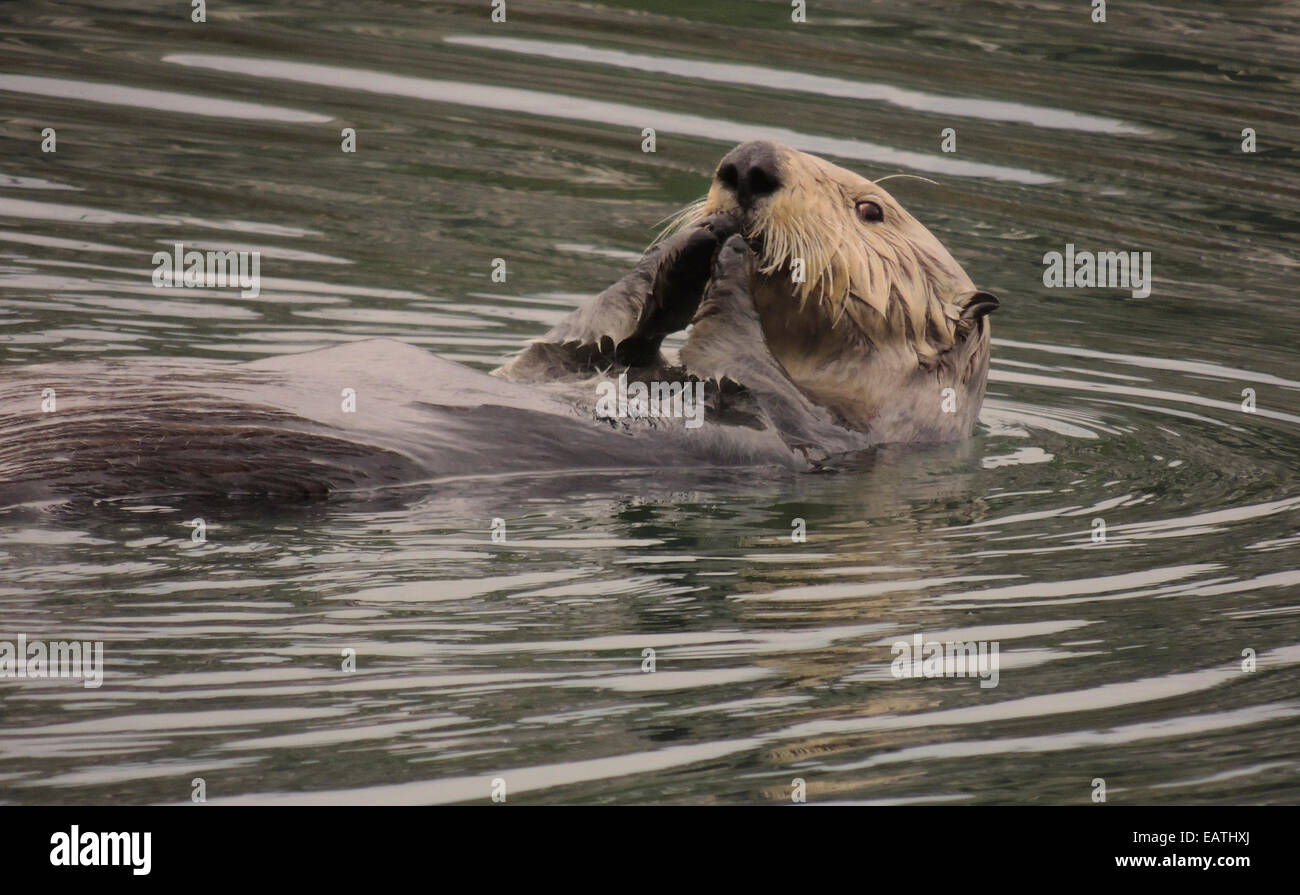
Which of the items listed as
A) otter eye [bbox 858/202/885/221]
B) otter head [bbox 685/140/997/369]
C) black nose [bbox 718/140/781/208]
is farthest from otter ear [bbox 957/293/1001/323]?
black nose [bbox 718/140/781/208]

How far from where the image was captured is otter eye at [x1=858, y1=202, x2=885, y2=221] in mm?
6078

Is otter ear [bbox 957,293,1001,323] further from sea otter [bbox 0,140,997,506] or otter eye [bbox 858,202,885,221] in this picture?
otter eye [bbox 858,202,885,221]

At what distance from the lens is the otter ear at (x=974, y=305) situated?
616 centimetres

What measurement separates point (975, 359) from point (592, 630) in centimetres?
265

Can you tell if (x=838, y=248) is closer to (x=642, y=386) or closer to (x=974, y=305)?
(x=974, y=305)

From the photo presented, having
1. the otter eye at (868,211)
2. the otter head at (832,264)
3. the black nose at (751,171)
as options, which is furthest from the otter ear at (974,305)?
the black nose at (751,171)

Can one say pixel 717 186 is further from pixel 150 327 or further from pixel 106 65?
pixel 106 65

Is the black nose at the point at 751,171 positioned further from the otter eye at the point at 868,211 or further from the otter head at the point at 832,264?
the otter eye at the point at 868,211

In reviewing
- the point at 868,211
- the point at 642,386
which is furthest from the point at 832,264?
the point at 642,386

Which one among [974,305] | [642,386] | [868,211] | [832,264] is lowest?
[642,386]

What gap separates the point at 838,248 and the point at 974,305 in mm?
634

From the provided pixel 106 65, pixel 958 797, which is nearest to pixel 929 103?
pixel 106 65

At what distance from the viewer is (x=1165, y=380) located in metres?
7.67

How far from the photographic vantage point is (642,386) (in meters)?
5.70
